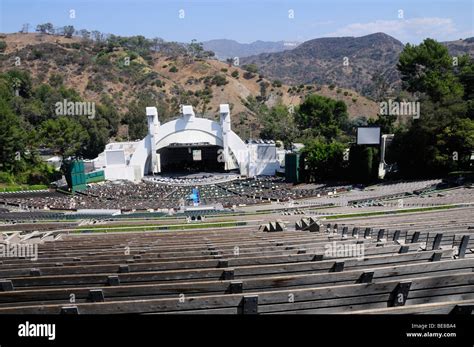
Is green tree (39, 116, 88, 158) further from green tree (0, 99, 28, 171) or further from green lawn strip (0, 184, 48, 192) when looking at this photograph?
green lawn strip (0, 184, 48, 192)

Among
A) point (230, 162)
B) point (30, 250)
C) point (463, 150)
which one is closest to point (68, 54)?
point (230, 162)

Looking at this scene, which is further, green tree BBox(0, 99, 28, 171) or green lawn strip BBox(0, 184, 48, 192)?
green tree BBox(0, 99, 28, 171)

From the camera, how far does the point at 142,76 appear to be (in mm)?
128750

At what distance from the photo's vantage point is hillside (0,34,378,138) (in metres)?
117

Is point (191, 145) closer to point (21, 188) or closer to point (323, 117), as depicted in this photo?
point (21, 188)

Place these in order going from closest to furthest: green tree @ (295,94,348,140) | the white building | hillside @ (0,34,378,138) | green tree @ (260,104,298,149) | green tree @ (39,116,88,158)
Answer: green tree @ (39,116,88,158), the white building, green tree @ (295,94,348,140), green tree @ (260,104,298,149), hillside @ (0,34,378,138)

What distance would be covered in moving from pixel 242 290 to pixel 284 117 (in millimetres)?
88593

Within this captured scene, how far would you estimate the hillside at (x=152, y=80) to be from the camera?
116938 mm

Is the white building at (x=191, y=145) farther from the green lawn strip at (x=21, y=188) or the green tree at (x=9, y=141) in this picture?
the green tree at (x=9, y=141)

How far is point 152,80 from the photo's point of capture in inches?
5049

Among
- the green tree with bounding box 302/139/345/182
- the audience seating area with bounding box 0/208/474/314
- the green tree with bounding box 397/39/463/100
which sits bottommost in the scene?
the green tree with bounding box 302/139/345/182

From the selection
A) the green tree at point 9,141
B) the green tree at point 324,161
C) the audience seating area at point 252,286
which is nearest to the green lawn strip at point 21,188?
the green tree at point 9,141

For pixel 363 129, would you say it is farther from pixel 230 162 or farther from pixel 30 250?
pixel 30 250

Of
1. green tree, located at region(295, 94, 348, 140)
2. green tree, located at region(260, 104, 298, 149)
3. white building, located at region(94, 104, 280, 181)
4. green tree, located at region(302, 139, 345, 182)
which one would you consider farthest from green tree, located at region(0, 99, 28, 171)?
green tree, located at region(295, 94, 348, 140)
